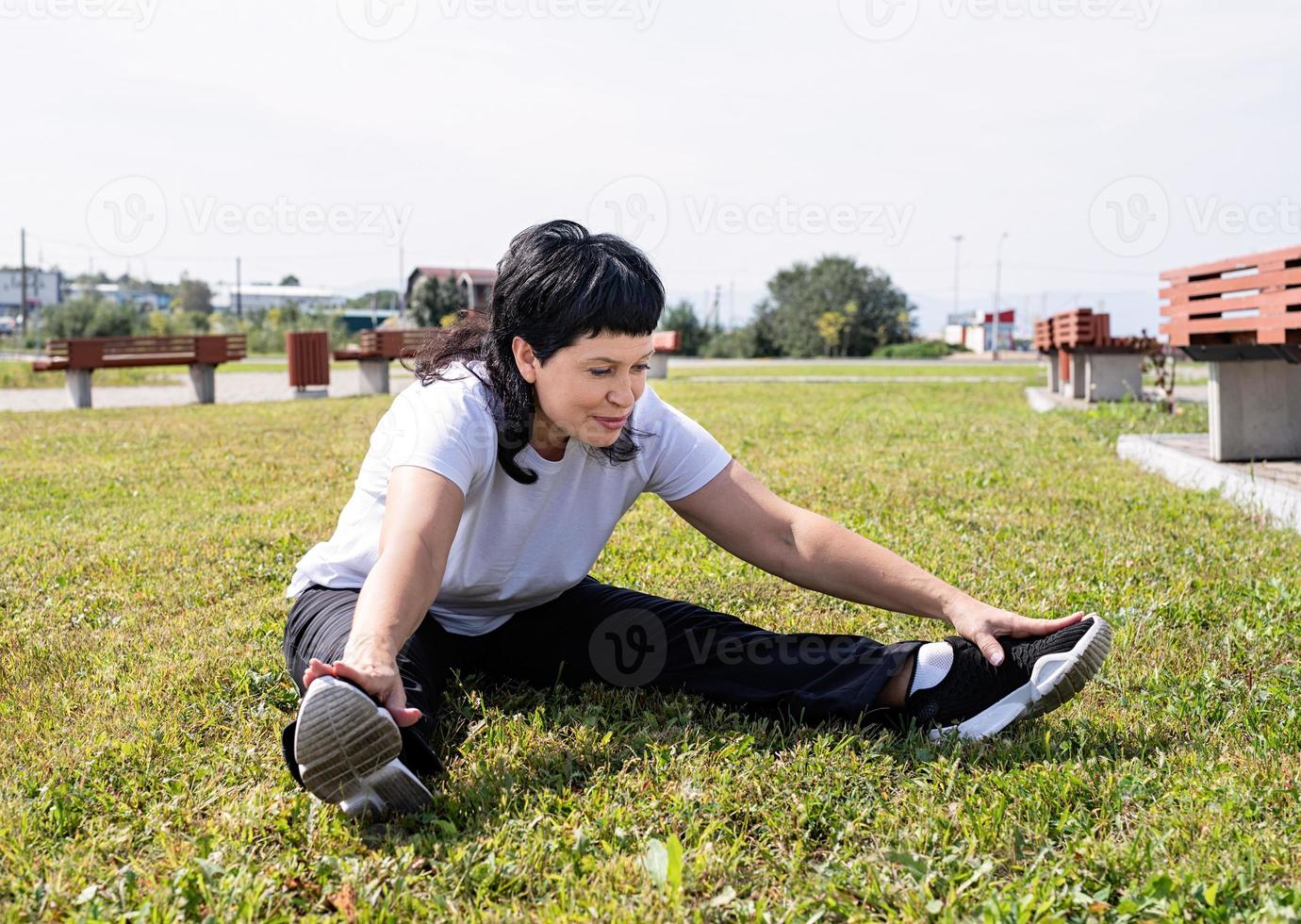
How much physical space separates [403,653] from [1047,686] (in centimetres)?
153

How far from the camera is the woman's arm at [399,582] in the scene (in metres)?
2.22

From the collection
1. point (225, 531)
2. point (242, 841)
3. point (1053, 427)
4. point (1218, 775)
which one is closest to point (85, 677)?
point (242, 841)

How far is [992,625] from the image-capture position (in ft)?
8.96

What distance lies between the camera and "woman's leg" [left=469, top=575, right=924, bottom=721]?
2.85 m

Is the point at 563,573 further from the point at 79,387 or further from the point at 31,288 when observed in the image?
the point at 31,288

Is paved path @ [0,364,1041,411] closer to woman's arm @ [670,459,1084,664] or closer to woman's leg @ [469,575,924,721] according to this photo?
woman's leg @ [469,575,924,721]

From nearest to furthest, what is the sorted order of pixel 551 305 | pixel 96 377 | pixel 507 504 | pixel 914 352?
pixel 551 305 → pixel 507 504 → pixel 96 377 → pixel 914 352

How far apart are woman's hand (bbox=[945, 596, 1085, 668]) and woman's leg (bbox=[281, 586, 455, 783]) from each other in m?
1.29

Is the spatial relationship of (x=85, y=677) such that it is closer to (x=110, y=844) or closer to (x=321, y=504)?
(x=110, y=844)

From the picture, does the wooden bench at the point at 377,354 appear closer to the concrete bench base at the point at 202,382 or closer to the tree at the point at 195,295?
the concrete bench base at the point at 202,382

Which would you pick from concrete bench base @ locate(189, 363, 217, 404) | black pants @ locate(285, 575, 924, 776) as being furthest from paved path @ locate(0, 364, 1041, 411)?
black pants @ locate(285, 575, 924, 776)

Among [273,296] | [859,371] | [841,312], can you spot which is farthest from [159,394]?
[273,296]

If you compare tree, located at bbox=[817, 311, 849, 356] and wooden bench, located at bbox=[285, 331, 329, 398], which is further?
tree, located at bbox=[817, 311, 849, 356]

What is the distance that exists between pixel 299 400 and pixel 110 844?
1338cm
